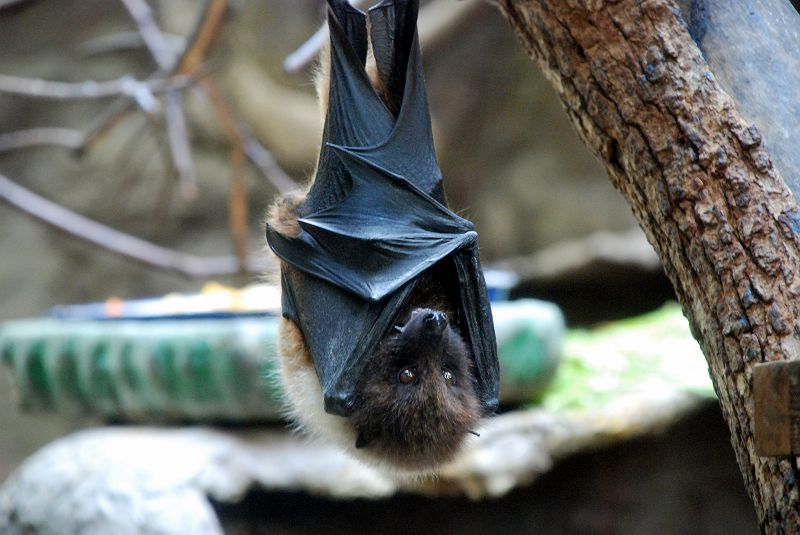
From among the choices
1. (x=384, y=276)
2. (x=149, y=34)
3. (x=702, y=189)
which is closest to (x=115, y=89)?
(x=149, y=34)

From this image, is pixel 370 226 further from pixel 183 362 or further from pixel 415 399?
pixel 183 362

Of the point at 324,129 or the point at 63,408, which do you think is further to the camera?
the point at 63,408

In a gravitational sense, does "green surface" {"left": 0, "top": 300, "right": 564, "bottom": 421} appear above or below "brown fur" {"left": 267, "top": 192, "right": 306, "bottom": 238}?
→ below

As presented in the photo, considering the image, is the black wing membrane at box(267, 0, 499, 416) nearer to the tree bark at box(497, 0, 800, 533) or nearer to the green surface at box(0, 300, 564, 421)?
the tree bark at box(497, 0, 800, 533)

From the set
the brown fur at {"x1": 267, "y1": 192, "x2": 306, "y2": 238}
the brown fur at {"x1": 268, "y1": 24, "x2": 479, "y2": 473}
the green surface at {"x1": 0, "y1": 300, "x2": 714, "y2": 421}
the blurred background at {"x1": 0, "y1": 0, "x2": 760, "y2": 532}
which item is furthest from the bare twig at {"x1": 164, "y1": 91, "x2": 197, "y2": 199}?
the blurred background at {"x1": 0, "y1": 0, "x2": 760, "y2": 532}

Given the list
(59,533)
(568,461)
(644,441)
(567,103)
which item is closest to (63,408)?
(59,533)

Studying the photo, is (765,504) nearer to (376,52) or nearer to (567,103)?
(567,103)

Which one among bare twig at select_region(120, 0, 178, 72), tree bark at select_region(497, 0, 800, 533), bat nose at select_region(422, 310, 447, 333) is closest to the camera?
tree bark at select_region(497, 0, 800, 533)

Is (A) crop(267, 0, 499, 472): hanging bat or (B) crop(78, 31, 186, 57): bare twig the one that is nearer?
(A) crop(267, 0, 499, 472): hanging bat

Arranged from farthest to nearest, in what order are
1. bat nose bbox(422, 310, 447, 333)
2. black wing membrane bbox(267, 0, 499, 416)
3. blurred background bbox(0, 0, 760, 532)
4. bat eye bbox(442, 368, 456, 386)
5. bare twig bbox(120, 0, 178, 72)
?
blurred background bbox(0, 0, 760, 532) < bare twig bbox(120, 0, 178, 72) < bat eye bbox(442, 368, 456, 386) < black wing membrane bbox(267, 0, 499, 416) < bat nose bbox(422, 310, 447, 333)
